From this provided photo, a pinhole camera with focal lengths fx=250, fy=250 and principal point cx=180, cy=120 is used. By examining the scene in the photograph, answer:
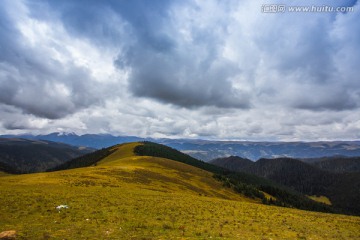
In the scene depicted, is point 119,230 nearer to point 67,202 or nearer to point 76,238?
point 76,238

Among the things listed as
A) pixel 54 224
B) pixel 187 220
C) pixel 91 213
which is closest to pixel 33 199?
pixel 91 213

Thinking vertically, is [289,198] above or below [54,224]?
below

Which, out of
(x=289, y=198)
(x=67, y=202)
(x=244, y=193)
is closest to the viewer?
(x=67, y=202)

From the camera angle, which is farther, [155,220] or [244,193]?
[244,193]

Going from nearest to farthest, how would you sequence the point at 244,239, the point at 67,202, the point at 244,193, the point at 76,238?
the point at 76,238, the point at 244,239, the point at 67,202, the point at 244,193

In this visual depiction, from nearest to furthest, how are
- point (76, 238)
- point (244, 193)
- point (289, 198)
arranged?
point (76, 238)
point (244, 193)
point (289, 198)

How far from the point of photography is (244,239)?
20734 mm

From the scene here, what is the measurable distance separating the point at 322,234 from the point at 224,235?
481 inches

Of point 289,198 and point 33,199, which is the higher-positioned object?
point 33,199

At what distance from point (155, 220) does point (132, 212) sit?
14.4 ft

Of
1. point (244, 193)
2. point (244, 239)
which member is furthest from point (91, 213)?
point (244, 193)

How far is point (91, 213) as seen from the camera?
27047mm

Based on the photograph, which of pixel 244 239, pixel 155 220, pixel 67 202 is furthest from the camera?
pixel 67 202

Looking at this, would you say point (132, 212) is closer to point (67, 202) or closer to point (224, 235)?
point (67, 202)
